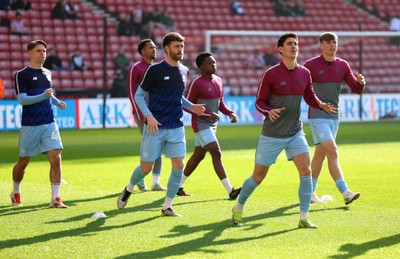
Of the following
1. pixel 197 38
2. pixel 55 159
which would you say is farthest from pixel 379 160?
pixel 197 38

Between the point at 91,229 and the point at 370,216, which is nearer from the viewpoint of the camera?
the point at 91,229

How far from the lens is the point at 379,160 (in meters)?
18.3

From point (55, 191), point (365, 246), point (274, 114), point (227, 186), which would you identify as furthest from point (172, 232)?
point (227, 186)

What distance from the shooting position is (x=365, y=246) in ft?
29.2

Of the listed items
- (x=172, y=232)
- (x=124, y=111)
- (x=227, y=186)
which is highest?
(x=172, y=232)

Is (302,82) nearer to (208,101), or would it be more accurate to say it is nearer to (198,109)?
(198,109)

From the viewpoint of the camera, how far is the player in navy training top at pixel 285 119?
33.0 ft

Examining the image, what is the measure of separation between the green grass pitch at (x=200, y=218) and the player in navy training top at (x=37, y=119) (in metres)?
0.43

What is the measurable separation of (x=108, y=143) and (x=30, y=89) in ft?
36.7

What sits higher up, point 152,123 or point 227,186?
point 152,123

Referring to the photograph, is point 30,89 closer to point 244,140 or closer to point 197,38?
point 244,140

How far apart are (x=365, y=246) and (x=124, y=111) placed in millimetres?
21659

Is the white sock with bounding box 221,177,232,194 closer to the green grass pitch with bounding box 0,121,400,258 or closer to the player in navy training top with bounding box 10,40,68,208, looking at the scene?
the green grass pitch with bounding box 0,121,400,258

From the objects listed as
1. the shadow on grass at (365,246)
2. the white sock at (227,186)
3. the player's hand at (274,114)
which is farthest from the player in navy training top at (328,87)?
the shadow on grass at (365,246)
